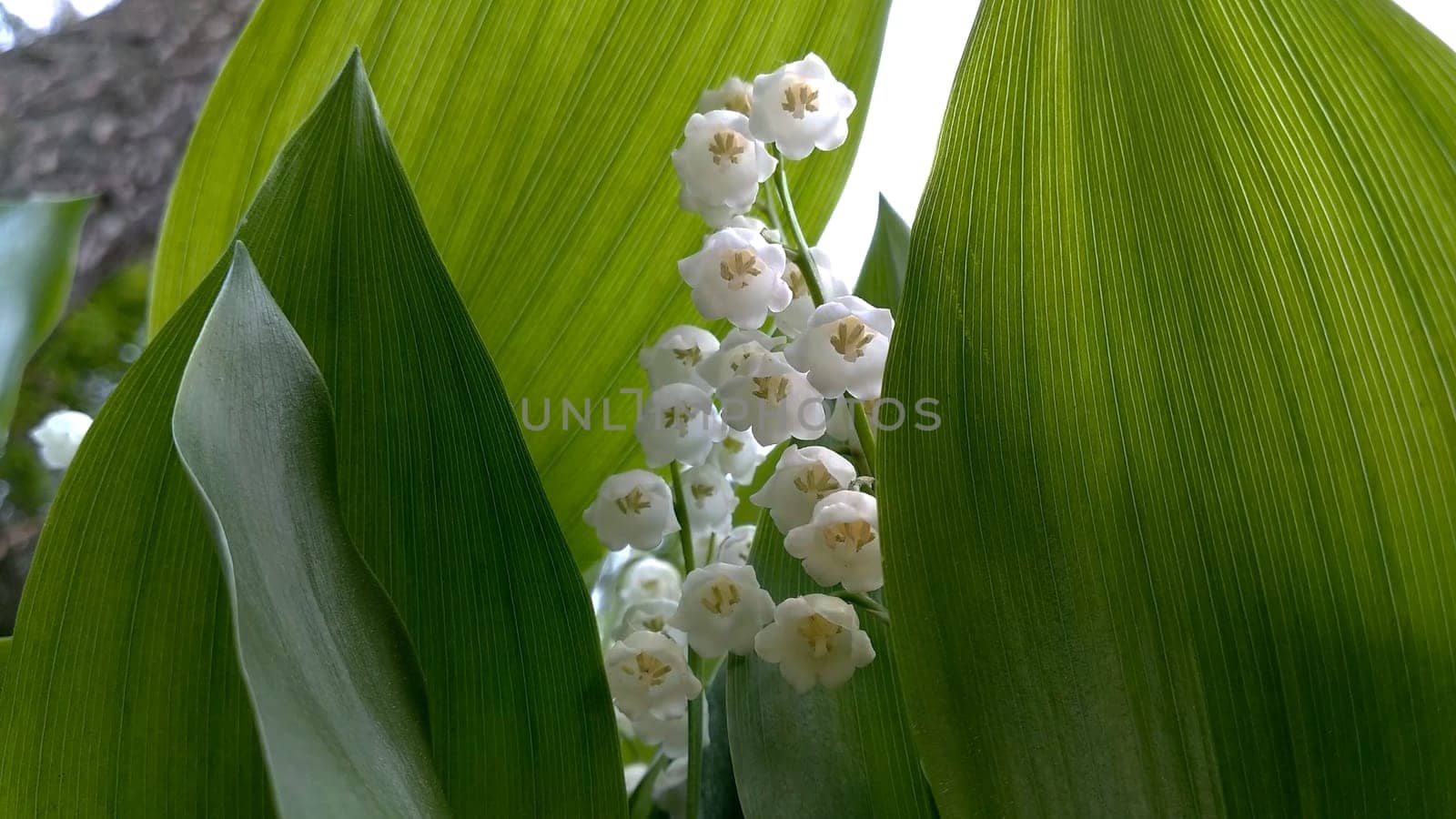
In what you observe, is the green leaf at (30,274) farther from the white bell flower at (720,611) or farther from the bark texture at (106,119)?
the white bell flower at (720,611)

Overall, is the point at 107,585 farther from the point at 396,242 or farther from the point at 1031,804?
the point at 1031,804

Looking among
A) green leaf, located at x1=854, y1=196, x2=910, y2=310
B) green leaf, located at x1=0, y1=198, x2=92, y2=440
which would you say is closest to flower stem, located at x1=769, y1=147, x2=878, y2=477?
green leaf, located at x1=854, y1=196, x2=910, y2=310

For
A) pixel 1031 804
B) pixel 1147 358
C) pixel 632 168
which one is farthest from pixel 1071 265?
pixel 632 168

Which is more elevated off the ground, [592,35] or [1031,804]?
[592,35]

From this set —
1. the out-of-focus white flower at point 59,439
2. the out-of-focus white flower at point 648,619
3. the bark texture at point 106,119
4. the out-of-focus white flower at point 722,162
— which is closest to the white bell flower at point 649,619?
the out-of-focus white flower at point 648,619

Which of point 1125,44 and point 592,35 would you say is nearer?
point 1125,44

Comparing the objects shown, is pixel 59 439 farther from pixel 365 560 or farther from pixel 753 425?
pixel 753 425
